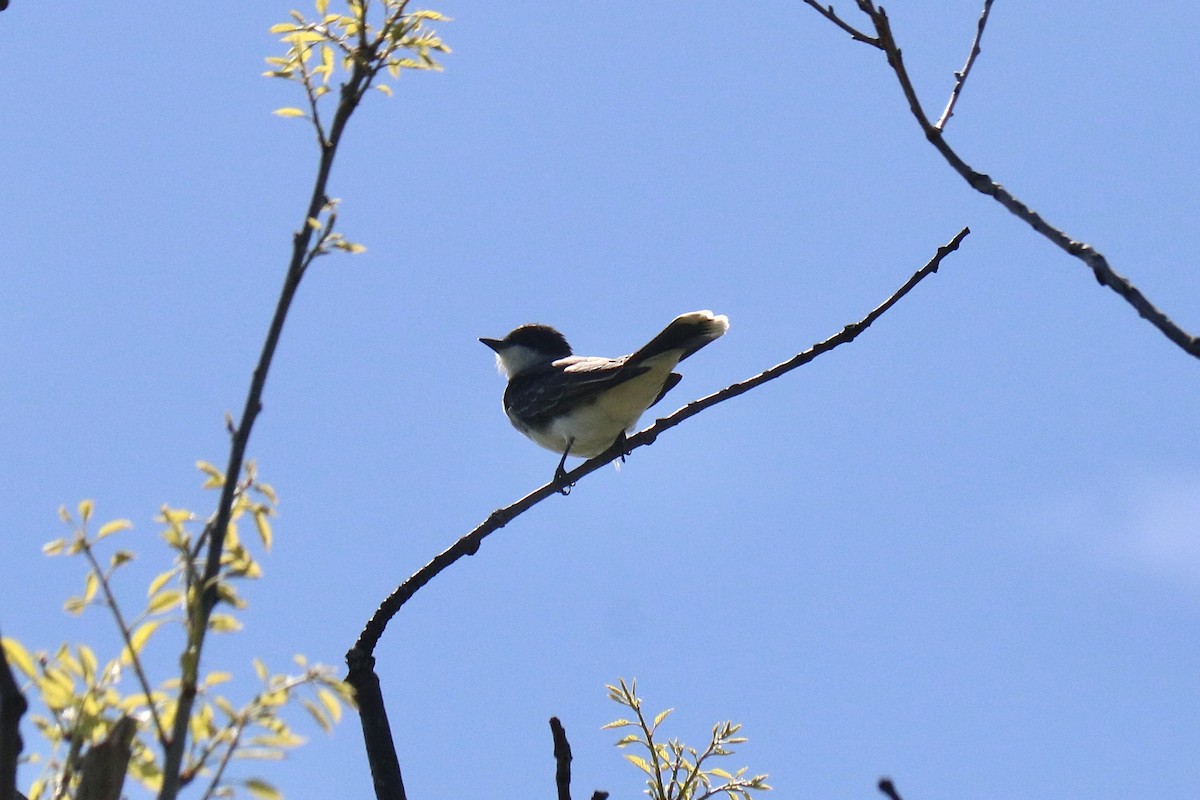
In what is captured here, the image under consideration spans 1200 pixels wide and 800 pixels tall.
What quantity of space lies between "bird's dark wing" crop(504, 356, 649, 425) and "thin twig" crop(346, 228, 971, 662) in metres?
2.98

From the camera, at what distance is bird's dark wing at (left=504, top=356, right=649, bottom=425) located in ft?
26.8

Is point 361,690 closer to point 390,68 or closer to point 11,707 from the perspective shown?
point 390,68

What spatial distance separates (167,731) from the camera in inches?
55.6

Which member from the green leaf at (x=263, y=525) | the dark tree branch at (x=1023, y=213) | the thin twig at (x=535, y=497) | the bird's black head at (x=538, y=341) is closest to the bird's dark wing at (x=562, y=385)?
the bird's black head at (x=538, y=341)

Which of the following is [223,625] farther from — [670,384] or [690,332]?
[670,384]

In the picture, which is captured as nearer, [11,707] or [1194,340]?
[11,707]

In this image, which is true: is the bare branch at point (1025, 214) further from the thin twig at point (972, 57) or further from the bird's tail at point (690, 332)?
the bird's tail at point (690, 332)

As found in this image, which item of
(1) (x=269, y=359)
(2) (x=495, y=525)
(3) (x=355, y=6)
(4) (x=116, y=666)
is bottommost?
(4) (x=116, y=666)

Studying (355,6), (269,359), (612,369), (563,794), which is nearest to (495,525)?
(563,794)

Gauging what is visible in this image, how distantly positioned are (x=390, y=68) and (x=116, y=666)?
3.54 feet

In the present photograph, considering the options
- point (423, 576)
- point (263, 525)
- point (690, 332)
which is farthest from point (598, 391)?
point (263, 525)

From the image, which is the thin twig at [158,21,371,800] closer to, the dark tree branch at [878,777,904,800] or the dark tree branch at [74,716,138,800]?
the dark tree branch at [74,716,138,800]

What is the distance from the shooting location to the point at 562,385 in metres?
8.59

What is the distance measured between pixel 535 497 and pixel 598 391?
3.52m
